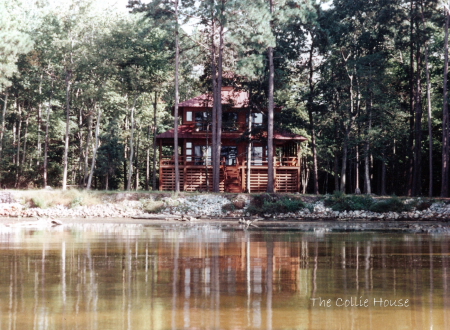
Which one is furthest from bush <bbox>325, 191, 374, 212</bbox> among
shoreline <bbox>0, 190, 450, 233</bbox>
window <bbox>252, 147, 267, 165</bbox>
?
window <bbox>252, 147, 267, 165</bbox>

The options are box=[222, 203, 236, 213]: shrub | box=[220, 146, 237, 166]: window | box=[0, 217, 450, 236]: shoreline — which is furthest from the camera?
box=[220, 146, 237, 166]: window

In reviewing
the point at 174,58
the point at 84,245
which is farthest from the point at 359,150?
the point at 84,245

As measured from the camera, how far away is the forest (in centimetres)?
3431

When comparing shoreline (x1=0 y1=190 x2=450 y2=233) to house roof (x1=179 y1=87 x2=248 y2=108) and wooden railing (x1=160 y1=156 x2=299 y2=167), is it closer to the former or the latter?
wooden railing (x1=160 y1=156 x2=299 y2=167)

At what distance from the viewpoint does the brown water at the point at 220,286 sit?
5871mm

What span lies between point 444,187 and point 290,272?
86.5 feet

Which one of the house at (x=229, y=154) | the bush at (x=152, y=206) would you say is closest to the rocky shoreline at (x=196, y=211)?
the bush at (x=152, y=206)

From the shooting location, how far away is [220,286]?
25.7 ft

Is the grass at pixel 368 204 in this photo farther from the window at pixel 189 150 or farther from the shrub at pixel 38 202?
the window at pixel 189 150

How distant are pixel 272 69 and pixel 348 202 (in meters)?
9.44

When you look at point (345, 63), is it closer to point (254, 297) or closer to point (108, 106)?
point (108, 106)

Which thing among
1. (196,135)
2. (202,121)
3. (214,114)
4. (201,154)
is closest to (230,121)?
(202,121)

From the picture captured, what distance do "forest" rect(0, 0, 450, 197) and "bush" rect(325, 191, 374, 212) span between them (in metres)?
5.90

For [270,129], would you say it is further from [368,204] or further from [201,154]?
[201,154]
